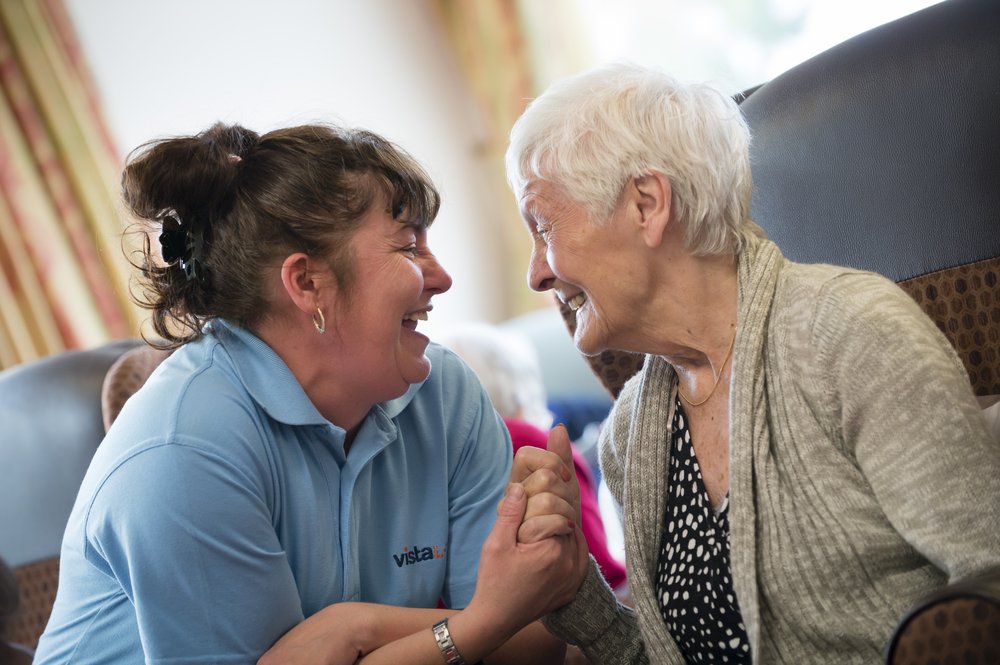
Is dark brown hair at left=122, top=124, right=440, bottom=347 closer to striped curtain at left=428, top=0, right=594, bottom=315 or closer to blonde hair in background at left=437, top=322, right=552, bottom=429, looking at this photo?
blonde hair in background at left=437, top=322, right=552, bottom=429

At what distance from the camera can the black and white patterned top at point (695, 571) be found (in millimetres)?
1342

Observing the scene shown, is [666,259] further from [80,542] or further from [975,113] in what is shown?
[80,542]

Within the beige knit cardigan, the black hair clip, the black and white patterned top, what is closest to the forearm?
the black and white patterned top

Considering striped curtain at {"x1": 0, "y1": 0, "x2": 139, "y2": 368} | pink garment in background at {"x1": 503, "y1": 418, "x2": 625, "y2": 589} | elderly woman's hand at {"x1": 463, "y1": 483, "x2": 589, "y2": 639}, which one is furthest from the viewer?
striped curtain at {"x1": 0, "y1": 0, "x2": 139, "y2": 368}

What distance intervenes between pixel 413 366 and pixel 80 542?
1.76 feet

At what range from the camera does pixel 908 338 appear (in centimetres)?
115

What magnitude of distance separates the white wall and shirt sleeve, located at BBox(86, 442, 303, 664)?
8.54 ft

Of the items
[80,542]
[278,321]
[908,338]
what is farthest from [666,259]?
[80,542]

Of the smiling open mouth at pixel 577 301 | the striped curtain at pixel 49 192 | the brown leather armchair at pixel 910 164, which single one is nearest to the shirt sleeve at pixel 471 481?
the smiling open mouth at pixel 577 301

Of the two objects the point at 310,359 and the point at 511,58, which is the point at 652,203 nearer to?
the point at 310,359

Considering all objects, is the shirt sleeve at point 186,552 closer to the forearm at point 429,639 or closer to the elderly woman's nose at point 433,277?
the forearm at point 429,639

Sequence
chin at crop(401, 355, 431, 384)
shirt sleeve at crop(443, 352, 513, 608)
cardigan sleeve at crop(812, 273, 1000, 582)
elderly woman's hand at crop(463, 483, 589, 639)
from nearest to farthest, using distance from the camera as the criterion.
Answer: cardigan sleeve at crop(812, 273, 1000, 582) → elderly woman's hand at crop(463, 483, 589, 639) → chin at crop(401, 355, 431, 384) → shirt sleeve at crop(443, 352, 513, 608)

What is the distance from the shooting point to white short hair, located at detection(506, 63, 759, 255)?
1.36 metres

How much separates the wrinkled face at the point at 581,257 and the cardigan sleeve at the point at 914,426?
312 mm
